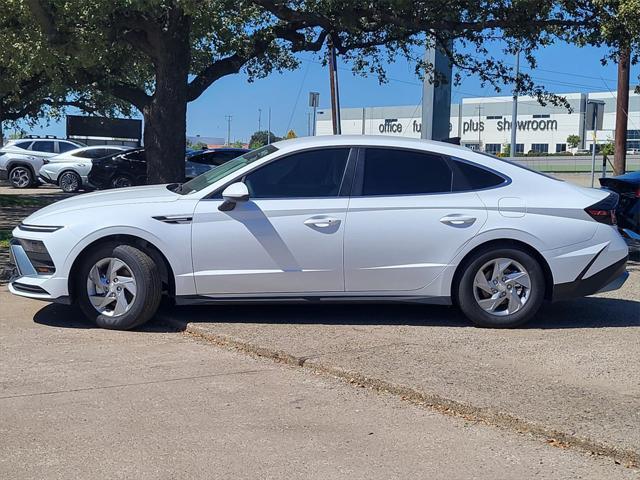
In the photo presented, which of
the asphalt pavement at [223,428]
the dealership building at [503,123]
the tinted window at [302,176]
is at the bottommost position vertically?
the asphalt pavement at [223,428]

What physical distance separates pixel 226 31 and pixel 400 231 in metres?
7.82

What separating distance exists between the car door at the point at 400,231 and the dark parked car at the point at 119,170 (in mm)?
15755

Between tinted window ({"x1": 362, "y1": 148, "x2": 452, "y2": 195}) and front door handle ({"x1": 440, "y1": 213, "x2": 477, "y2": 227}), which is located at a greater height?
tinted window ({"x1": 362, "y1": 148, "x2": 452, "y2": 195})

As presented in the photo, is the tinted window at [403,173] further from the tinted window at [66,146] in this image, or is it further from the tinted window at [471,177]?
the tinted window at [66,146]

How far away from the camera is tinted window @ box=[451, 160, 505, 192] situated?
686 centimetres

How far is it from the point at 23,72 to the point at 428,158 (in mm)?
8192

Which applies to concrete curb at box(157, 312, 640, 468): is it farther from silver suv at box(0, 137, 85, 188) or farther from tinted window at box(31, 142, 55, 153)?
tinted window at box(31, 142, 55, 153)

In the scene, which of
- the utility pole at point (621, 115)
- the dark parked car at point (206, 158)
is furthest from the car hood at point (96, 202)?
the utility pole at point (621, 115)

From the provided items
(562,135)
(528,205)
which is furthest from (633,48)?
(562,135)

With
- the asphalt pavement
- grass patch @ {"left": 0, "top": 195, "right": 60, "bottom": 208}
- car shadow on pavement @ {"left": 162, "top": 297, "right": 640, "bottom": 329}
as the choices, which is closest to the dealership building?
grass patch @ {"left": 0, "top": 195, "right": 60, "bottom": 208}

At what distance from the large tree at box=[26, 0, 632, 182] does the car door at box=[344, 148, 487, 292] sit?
4835 millimetres

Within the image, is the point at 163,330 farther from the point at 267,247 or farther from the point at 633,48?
the point at 633,48

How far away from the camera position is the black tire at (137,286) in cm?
652

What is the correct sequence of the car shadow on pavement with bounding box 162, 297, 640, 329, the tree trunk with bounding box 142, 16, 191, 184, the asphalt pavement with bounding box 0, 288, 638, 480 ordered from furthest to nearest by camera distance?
the tree trunk with bounding box 142, 16, 191, 184 < the car shadow on pavement with bounding box 162, 297, 640, 329 < the asphalt pavement with bounding box 0, 288, 638, 480
